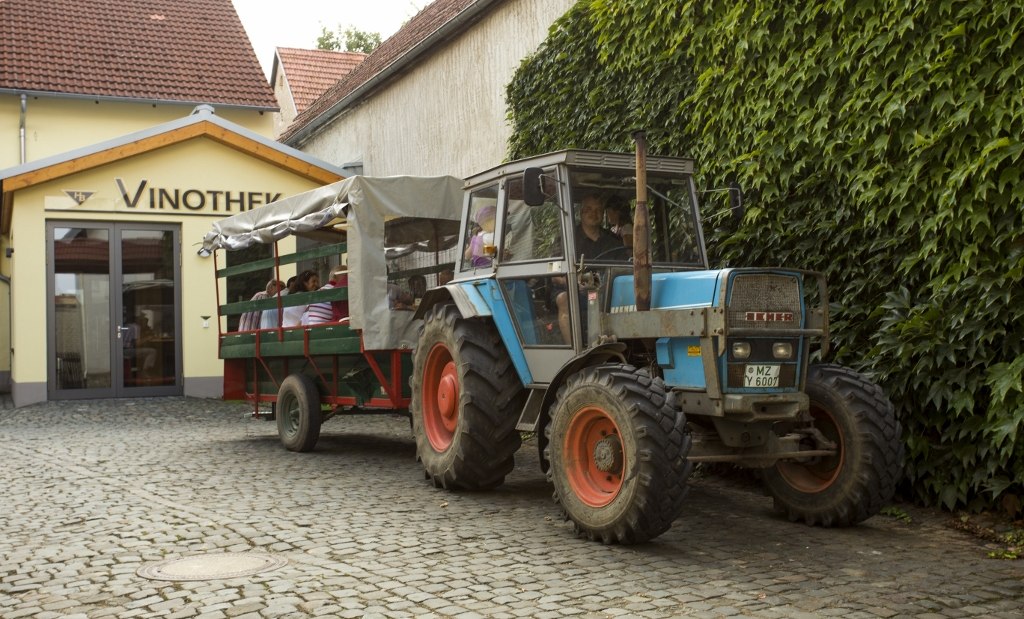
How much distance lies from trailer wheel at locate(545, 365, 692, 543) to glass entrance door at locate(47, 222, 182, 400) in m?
12.8

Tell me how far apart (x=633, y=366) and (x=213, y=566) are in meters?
2.59

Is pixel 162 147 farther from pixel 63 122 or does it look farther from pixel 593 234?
pixel 593 234

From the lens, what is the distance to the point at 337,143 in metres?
20.8

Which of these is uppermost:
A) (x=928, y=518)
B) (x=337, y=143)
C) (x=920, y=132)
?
(x=337, y=143)

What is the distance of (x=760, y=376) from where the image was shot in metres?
5.97

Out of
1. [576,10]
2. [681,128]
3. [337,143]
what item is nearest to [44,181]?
[337,143]

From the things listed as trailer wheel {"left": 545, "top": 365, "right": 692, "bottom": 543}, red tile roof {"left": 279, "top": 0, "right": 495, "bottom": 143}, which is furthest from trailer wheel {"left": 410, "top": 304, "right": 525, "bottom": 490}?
red tile roof {"left": 279, "top": 0, "right": 495, "bottom": 143}

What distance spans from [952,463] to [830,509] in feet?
3.22

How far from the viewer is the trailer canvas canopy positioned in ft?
30.0

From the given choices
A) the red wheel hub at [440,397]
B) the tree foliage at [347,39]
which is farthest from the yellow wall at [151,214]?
the tree foliage at [347,39]

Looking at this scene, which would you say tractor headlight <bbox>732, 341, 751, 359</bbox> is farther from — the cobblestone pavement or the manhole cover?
the manhole cover

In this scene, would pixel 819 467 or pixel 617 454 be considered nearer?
pixel 617 454

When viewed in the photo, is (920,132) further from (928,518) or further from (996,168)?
(928,518)

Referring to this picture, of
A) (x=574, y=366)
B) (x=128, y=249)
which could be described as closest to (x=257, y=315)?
(x=574, y=366)
